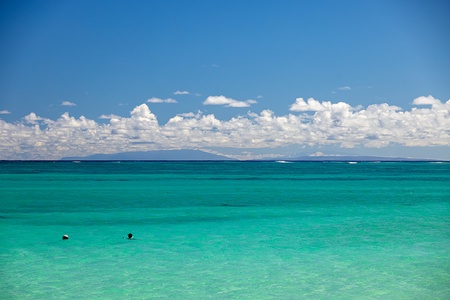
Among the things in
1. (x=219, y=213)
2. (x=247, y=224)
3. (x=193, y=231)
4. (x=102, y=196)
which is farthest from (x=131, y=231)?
(x=102, y=196)

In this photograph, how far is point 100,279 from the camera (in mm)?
18250

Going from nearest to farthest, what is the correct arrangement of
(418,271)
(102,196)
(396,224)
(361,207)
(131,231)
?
(418,271)
(131,231)
(396,224)
(361,207)
(102,196)

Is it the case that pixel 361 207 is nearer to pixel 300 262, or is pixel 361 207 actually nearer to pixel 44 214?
pixel 300 262

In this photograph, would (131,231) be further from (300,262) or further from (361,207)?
(361,207)

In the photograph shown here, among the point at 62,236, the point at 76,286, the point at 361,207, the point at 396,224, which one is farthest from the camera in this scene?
the point at 361,207

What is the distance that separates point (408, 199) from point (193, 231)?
99.8ft

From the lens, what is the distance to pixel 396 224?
3184 centimetres

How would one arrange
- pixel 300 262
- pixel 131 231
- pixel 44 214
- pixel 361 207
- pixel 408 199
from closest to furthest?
pixel 300 262 → pixel 131 231 → pixel 44 214 → pixel 361 207 → pixel 408 199

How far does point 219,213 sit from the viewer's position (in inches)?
1503

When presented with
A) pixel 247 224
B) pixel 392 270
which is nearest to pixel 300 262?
pixel 392 270

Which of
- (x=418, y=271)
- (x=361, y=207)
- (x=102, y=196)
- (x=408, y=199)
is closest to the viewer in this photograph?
(x=418, y=271)

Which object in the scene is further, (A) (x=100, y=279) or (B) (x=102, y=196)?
(B) (x=102, y=196)

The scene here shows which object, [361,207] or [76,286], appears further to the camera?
[361,207]

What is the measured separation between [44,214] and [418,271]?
28368 millimetres
